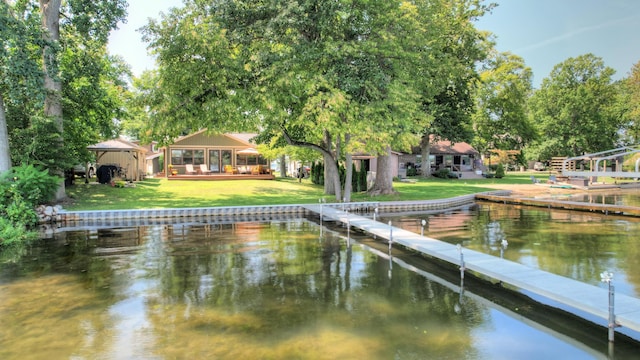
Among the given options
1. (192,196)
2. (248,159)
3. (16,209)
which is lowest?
(192,196)

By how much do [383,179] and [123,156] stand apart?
2042cm

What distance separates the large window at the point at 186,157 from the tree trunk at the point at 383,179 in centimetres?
1703

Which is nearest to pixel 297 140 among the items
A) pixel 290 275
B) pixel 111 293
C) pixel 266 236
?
pixel 266 236

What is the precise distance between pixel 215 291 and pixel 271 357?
9.50ft

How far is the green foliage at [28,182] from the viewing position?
561 inches

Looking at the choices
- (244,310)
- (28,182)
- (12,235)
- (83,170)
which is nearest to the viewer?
(244,310)

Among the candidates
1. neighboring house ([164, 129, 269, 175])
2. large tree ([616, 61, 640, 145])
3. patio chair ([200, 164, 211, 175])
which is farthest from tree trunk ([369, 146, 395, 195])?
large tree ([616, 61, 640, 145])

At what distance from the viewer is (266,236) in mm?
13109

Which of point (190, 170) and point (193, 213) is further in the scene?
point (190, 170)

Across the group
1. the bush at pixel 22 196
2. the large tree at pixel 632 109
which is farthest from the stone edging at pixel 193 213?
the large tree at pixel 632 109

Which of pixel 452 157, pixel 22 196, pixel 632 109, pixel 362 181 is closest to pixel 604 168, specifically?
pixel 452 157

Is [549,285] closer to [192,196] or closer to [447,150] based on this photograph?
[192,196]

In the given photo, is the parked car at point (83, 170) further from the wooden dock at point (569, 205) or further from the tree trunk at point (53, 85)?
the wooden dock at point (569, 205)

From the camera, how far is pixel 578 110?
45.9m
